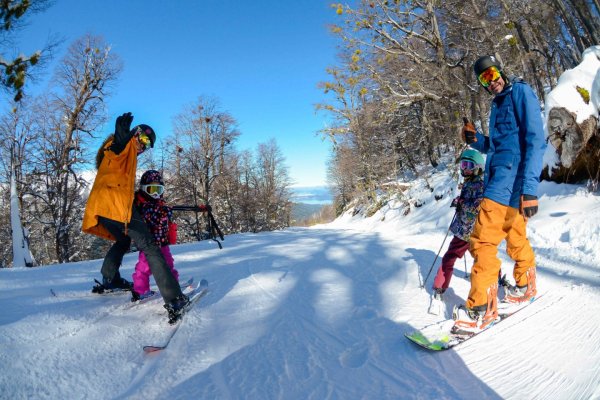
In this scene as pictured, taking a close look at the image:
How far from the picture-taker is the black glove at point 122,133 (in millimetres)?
2936

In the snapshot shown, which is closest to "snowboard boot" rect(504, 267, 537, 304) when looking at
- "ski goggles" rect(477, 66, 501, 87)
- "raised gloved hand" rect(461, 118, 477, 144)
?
"raised gloved hand" rect(461, 118, 477, 144)

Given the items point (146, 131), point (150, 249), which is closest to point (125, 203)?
point (150, 249)

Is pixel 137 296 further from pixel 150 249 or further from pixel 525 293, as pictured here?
pixel 525 293

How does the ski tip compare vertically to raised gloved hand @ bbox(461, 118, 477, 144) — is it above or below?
below

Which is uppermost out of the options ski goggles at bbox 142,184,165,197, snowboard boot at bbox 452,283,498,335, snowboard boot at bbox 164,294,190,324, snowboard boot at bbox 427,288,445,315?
ski goggles at bbox 142,184,165,197

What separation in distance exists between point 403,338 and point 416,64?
1113 cm

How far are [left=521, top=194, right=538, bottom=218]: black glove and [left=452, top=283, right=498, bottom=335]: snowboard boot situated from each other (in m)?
0.64

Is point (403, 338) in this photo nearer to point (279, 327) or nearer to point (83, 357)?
point (279, 327)

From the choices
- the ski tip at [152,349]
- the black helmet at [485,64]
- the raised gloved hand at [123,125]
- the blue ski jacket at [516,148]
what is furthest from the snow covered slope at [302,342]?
the black helmet at [485,64]

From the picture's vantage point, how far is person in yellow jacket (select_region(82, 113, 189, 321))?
298cm

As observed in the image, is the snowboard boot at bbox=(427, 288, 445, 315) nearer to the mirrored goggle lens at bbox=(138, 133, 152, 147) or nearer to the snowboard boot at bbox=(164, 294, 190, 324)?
the snowboard boot at bbox=(164, 294, 190, 324)

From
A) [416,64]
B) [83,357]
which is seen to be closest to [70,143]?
[416,64]

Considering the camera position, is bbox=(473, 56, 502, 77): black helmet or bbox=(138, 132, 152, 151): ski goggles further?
bbox=(138, 132, 152, 151): ski goggles

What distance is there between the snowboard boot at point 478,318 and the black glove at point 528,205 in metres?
0.64
